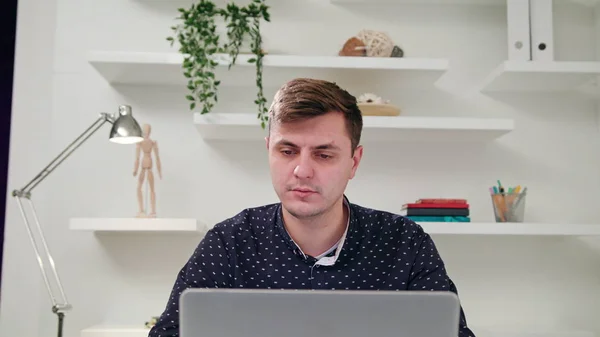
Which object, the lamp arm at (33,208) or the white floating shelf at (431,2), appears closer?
the lamp arm at (33,208)

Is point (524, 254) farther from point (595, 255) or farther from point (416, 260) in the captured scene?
point (416, 260)

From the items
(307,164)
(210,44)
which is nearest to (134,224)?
(210,44)

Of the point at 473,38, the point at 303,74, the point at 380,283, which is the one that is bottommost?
the point at 380,283

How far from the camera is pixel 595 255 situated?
272 cm

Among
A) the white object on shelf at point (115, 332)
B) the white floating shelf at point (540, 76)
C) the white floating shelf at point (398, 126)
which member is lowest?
the white object on shelf at point (115, 332)

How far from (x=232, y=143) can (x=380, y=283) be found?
1.37 m

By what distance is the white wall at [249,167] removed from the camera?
265cm

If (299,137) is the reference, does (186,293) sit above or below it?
below

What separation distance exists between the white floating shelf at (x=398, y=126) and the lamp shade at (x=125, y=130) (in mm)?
241

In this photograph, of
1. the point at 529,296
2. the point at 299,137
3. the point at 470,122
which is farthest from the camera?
the point at 529,296

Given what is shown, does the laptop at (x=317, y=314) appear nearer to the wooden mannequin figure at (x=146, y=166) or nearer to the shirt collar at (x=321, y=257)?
the shirt collar at (x=321, y=257)

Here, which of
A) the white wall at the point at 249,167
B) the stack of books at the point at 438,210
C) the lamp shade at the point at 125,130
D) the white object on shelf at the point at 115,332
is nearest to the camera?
the lamp shade at the point at 125,130

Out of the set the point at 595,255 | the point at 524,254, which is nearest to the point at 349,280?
the point at 524,254

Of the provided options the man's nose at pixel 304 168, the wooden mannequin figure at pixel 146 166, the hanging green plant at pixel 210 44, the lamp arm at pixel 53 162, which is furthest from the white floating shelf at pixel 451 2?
the man's nose at pixel 304 168
